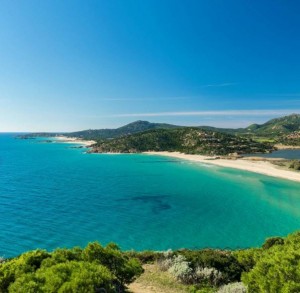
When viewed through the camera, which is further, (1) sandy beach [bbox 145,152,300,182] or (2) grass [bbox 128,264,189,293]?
(1) sandy beach [bbox 145,152,300,182]

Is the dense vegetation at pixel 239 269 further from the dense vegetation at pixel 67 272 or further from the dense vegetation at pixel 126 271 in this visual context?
the dense vegetation at pixel 67 272

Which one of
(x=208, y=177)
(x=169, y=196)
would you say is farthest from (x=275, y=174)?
(x=169, y=196)

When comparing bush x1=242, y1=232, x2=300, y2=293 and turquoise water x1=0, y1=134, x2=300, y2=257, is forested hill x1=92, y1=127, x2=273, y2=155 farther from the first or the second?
bush x1=242, y1=232, x2=300, y2=293

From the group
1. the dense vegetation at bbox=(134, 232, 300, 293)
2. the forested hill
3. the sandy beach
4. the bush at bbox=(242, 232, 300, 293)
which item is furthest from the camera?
the forested hill

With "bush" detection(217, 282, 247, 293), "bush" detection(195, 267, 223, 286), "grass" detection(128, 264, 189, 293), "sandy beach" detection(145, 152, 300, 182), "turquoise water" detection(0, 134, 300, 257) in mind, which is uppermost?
"bush" detection(217, 282, 247, 293)

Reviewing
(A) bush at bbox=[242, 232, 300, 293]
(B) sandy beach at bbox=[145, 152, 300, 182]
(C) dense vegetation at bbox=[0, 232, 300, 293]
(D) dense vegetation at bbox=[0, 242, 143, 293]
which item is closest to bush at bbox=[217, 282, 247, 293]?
(C) dense vegetation at bbox=[0, 232, 300, 293]

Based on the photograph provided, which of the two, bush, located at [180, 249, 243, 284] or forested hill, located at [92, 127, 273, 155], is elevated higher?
forested hill, located at [92, 127, 273, 155]

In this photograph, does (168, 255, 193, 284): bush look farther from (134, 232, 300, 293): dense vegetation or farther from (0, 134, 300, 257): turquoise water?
(0, 134, 300, 257): turquoise water

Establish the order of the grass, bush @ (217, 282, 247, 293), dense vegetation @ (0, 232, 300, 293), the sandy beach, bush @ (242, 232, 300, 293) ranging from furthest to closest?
the sandy beach < the grass < bush @ (217, 282, 247, 293) < bush @ (242, 232, 300, 293) < dense vegetation @ (0, 232, 300, 293)

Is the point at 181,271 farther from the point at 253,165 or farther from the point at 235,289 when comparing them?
the point at 253,165
